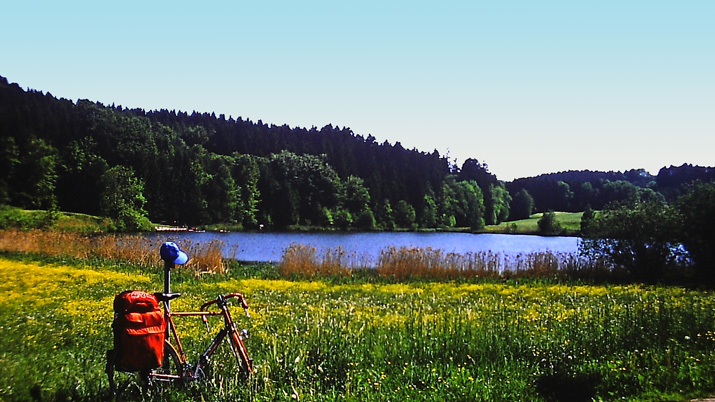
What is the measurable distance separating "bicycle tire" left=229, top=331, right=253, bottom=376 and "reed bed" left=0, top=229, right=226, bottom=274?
19112 mm

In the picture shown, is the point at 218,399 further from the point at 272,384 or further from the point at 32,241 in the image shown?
the point at 32,241

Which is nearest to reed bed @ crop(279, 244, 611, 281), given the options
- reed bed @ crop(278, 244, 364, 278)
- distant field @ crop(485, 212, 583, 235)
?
reed bed @ crop(278, 244, 364, 278)

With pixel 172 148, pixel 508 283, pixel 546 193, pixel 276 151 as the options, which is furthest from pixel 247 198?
pixel 508 283

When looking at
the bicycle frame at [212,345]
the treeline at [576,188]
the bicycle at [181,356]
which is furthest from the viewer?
the treeline at [576,188]

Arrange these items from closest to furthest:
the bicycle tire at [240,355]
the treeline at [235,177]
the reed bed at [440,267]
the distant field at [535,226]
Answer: the bicycle tire at [240,355] < the reed bed at [440,267] < the treeline at [235,177] < the distant field at [535,226]

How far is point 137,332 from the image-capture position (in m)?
5.57

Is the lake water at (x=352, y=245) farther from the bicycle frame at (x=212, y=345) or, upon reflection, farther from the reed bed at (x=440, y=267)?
the bicycle frame at (x=212, y=345)

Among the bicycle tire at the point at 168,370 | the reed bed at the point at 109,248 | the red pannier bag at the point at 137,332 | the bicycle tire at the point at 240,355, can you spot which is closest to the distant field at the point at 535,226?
the reed bed at the point at 109,248

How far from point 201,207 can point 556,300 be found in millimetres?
96052

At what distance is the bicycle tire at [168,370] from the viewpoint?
6230 millimetres

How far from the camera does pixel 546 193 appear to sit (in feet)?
493

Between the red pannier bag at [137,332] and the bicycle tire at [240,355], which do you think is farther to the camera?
the bicycle tire at [240,355]

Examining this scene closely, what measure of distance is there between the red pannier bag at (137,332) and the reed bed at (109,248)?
65.3 ft

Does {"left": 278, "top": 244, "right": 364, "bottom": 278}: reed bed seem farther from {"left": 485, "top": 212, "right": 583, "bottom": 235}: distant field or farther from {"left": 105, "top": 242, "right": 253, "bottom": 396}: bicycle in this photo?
{"left": 485, "top": 212, "right": 583, "bottom": 235}: distant field
